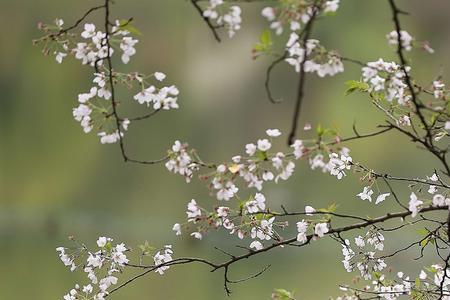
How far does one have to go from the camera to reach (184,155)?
0.92 meters

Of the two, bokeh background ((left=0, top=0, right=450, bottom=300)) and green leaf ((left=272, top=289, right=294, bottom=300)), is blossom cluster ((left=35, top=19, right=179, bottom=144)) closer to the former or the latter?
green leaf ((left=272, top=289, right=294, bottom=300))

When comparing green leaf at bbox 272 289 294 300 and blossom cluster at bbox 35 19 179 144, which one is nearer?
blossom cluster at bbox 35 19 179 144

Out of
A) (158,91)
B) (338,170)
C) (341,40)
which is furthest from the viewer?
(341,40)

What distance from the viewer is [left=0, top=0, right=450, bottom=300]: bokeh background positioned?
121 inches

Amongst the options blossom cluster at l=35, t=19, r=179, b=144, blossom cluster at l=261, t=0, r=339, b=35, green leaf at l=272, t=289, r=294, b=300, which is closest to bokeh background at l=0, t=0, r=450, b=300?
green leaf at l=272, t=289, r=294, b=300

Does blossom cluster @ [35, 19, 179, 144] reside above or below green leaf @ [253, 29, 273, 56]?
below

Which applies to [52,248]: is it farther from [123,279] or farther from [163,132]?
[163,132]

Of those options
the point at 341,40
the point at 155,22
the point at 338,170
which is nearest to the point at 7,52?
the point at 155,22

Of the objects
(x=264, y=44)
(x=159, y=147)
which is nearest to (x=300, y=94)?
(x=264, y=44)

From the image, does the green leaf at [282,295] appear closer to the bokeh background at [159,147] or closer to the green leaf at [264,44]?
the green leaf at [264,44]

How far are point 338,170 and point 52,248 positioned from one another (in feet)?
7.95

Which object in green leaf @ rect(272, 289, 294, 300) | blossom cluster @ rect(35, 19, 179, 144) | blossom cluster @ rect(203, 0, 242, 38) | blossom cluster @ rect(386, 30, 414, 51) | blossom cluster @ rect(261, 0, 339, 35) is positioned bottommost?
green leaf @ rect(272, 289, 294, 300)

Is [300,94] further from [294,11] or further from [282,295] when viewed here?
[282,295]

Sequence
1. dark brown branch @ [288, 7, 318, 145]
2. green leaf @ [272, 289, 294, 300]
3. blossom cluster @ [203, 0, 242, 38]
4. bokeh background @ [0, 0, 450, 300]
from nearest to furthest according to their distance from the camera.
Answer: dark brown branch @ [288, 7, 318, 145] < blossom cluster @ [203, 0, 242, 38] < green leaf @ [272, 289, 294, 300] < bokeh background @ [0, 0, 450, 300]
